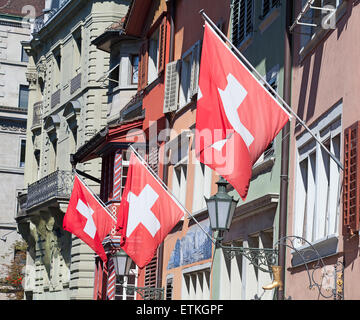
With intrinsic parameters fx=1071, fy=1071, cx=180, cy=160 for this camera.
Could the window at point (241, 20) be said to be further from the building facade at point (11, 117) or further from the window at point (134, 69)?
the building facade at point (11, 117)

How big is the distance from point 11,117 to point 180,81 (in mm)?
38354

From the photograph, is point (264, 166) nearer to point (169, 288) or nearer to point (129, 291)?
point (169, 288)

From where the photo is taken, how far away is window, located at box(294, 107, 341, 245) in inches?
583

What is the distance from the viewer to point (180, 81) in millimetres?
26672

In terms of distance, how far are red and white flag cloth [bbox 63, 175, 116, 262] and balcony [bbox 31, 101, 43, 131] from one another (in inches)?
882

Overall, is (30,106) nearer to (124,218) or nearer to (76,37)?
(76,37)

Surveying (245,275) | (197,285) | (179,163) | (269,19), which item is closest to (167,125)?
(179,163)

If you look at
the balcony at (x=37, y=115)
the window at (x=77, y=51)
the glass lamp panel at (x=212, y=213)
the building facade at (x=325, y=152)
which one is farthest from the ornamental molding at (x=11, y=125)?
the glass lamp panel at (x=212, y=213)

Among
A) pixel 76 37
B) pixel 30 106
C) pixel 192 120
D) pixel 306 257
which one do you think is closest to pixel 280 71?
pixel 306 257

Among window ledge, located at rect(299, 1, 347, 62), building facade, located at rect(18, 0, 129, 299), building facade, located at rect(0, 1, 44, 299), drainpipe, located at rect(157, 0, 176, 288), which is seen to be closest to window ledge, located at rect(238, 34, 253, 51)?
window ledge, located at rect(299, 1, 347, 62)

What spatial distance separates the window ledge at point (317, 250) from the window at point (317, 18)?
309cm

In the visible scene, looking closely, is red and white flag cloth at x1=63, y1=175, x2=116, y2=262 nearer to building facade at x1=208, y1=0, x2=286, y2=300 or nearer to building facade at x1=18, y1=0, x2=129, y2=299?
building facade at x1=208, y1=0, x2=286, y2=300

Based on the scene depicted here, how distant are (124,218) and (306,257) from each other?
5881 mm

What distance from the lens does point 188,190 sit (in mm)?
24922
